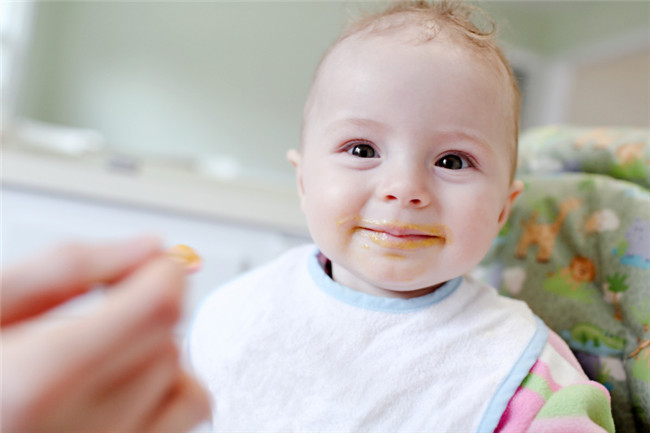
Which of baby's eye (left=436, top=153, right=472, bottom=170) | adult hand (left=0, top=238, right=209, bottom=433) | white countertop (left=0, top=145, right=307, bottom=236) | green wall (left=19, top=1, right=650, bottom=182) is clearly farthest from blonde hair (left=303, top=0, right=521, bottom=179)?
green wall (left=19, top=1, right=650, bottom=182)

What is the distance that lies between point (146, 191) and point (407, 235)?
1.03 meters

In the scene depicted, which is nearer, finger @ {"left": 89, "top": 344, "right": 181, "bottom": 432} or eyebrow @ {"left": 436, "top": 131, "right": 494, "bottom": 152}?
finger @ {"left": 89, "top": 344, "right": 181, "bottom": 432}

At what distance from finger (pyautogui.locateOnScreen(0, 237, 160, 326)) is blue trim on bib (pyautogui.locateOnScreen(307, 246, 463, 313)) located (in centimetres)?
38

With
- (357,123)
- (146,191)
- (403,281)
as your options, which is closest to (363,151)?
(357,123)

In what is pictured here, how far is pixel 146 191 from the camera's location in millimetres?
1404

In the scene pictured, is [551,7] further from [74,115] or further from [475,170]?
[475,170]

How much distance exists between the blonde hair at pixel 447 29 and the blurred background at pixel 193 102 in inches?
32.5

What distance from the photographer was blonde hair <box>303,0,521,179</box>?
620 mm

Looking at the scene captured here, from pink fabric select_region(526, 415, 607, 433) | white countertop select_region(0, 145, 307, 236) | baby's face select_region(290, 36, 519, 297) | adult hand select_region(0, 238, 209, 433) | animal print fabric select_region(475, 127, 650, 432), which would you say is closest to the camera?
adult hand select_region(0, 238, 209, 433)

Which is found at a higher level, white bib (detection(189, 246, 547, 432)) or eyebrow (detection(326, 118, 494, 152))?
eyebrow (detection(326, 118, 494, 152))

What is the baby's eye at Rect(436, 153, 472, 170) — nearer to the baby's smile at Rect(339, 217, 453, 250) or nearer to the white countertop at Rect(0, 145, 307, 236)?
the baby's smile at Rect(339, 217, 453, 250)

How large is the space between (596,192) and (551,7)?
4592mm

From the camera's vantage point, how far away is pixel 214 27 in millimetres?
3426

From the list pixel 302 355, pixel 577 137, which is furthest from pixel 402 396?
pixel 577 137
